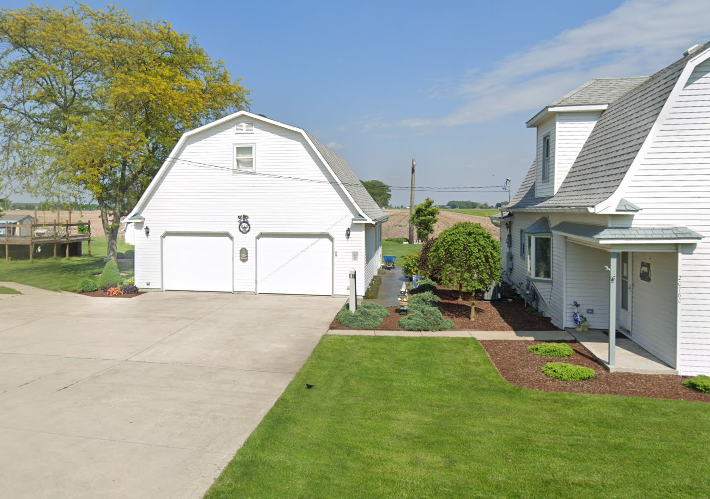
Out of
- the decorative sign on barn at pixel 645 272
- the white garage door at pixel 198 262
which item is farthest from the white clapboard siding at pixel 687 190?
the white garage door at pixel 198 262

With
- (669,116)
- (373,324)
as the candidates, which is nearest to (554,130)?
(669,116)

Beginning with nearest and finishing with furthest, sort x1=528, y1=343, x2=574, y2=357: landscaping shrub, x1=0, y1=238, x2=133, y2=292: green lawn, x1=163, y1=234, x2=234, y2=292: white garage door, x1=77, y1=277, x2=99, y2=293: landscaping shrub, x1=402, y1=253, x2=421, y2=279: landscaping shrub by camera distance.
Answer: x1=528, y1=343, x2=574, y2=357: landscaping shrub < x1=163, y1=234, x2=234, y2=292: white garage door < x1=77, y1=277, x2=99, y2=293: landscaping shrub < x1=402, y1=253, x2=421, y2=279: landscaping shrub < x1=0, y1=238, x2=133, y2=292: green lawn

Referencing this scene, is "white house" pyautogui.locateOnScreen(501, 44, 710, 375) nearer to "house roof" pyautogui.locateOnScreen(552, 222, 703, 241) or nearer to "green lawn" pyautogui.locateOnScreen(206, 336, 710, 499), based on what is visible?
"house roof" pyautogui.locateOnScreen(552, 222, 703, 241)

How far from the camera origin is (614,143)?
11.4m

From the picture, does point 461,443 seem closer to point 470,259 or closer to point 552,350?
point 552,350

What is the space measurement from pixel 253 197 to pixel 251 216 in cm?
78

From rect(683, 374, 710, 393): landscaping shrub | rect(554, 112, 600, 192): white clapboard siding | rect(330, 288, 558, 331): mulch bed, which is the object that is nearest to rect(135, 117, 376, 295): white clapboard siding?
rect(330, 288, 558, 331): mulch bed

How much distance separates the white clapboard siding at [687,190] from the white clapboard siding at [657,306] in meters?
0.24

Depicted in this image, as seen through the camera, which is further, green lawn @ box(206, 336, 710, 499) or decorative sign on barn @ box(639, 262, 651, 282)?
decorative sign on barn @ box(639, 262, 651, 282)

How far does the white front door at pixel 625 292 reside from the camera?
11.9m

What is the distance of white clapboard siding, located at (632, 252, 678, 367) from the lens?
376 inches

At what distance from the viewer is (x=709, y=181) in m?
9.48

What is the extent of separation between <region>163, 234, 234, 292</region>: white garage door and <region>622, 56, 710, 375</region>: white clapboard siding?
14.9m

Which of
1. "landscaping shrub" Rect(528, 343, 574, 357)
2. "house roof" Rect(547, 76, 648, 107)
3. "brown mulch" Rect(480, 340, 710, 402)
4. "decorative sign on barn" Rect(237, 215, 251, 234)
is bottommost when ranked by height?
"brown mulch" Rect(480, 340, 710, 402)
